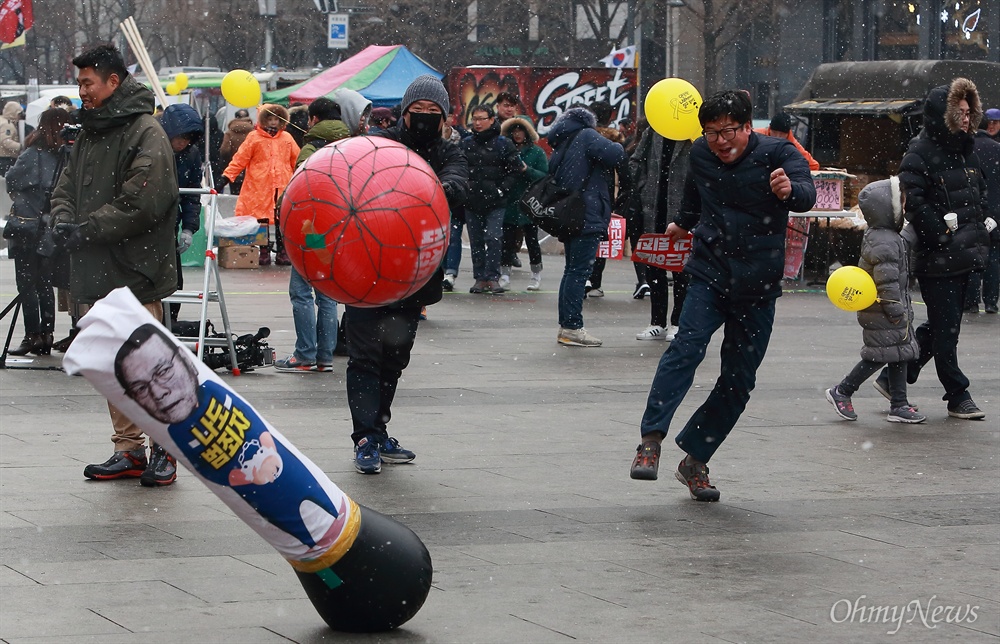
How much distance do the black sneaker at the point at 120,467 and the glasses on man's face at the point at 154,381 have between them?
10.3ft

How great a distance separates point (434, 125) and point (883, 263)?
122 inches

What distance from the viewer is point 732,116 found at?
22.2 feet

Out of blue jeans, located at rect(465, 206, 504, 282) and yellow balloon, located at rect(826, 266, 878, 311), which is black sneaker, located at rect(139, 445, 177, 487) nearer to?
yellow balloon, located at rect(826, 266, 878, 311)

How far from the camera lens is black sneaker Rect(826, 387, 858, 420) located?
9188 millimetres

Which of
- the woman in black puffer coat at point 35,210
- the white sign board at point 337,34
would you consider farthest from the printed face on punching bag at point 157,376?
the white sign board at point 337,34

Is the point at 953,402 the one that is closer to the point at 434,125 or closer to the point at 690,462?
the point at 690,462

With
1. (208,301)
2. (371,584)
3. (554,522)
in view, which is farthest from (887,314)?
(371,584)

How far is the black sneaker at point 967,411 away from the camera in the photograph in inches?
364

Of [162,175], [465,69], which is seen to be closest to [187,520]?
[162,175]

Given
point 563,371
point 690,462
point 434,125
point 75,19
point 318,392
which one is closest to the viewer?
point 690,462

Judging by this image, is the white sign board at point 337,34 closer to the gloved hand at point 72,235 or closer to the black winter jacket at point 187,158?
the black winter jacket at point 187,158

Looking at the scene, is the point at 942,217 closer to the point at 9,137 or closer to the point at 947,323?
the point at 947,323

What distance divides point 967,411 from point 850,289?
1.15 metres

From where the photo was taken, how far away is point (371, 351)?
7.41 meters
